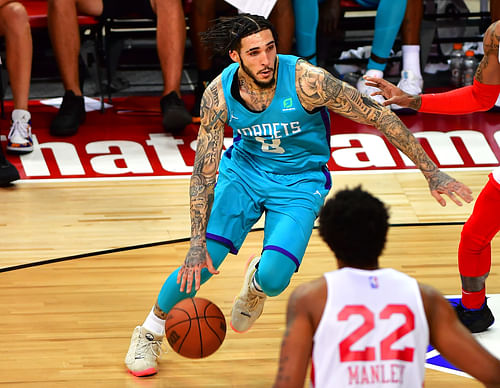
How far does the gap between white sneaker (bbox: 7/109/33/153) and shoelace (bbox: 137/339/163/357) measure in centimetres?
317

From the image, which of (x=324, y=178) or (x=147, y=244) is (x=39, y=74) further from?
(x=324, y=178)

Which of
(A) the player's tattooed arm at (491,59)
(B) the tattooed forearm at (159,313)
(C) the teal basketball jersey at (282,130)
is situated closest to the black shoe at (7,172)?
(C) the teal basketball jersey at (282,130)

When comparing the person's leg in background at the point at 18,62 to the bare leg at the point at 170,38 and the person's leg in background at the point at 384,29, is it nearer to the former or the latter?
the bare leg at the point at 170,38

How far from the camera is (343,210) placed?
238 centimetres

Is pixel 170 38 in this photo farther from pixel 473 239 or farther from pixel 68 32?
pixel 473 239

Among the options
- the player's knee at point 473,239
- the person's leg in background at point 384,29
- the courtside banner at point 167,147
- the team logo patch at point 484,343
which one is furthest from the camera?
the person's leg in background at point 384,29

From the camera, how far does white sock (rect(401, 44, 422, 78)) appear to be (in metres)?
7.36

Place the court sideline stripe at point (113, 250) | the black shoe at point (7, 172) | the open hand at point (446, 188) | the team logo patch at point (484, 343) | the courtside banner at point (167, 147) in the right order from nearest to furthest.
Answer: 1. the open hand at point (446, 188)
2. the team logo patch at point (484, 343)
3. the court sideline stripe at point (113, 250)
4. the black shoe at point (7, 172)
5. the courtside banner at point (167, 147)

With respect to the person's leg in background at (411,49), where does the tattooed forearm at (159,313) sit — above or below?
above

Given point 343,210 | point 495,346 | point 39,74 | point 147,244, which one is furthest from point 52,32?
point 343,210

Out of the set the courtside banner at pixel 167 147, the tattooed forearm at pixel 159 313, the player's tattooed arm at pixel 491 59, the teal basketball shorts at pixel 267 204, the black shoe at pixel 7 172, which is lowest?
the courtside banner at pixel 167 147

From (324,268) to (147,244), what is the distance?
1.14 meters

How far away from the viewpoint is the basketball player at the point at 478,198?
3.83 meters

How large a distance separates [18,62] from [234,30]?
10.5 ft
